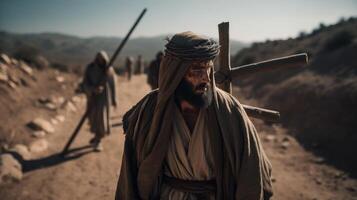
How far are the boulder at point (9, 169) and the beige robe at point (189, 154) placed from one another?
5149mm

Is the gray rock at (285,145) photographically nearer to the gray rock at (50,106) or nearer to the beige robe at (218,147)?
the beige robe at (218,147)

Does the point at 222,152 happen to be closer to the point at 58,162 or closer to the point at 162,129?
the point at 162,129

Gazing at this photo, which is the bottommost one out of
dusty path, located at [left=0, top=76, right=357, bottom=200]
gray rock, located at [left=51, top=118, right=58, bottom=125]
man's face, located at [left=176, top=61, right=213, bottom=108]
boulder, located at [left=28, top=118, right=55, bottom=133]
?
dusty path, located at [left=0, top=76, right=357, bottom=200]

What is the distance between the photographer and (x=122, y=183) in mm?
2604

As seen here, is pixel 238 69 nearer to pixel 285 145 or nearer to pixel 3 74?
pixel 285 145

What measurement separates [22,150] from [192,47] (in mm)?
7012

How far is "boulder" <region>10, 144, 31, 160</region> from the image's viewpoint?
7727 mm

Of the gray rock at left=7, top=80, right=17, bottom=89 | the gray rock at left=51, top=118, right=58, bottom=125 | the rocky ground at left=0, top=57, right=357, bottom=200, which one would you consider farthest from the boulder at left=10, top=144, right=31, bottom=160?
the gray rock at left=7, top=80, right=17, bottom=89

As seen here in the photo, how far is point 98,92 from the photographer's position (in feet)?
26.2

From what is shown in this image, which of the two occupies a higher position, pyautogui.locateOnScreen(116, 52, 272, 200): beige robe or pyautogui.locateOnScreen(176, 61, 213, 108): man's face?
pyautogui.locateOnScreen(176, 61, 213, 108): man's face

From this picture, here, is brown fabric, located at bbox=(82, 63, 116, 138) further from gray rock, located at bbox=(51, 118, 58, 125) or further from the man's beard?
the man's beard

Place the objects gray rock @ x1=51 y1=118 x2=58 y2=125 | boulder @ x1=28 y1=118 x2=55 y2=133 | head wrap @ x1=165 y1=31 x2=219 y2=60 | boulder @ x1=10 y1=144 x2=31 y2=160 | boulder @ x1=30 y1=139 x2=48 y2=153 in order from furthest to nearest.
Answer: gray rock @ x1=51 y1=118 x2=58 y2=125
boulder @ x1=28 y1=118 x2=55 y2=133
boulder @ x1=30 y1=139 x2=48 y2=153
boulder @ x1=10 y1=144 x2=31 y2=160
head wrap @ x1=165 y1=31 x2=219 y2=60

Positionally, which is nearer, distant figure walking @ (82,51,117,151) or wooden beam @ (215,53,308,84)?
wooden beam @ (215,53,308,84)

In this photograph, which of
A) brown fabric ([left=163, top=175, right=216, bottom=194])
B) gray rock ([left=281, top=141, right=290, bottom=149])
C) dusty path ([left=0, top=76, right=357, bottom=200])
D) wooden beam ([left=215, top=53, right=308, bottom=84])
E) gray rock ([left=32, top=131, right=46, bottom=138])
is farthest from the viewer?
gray rock ([left=32, top=131, right=46, bottom=138])
